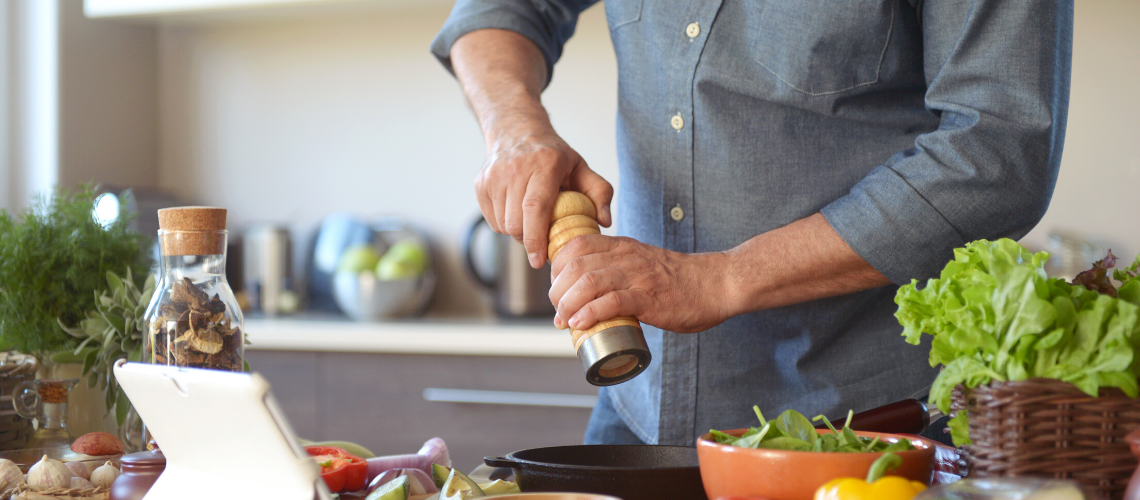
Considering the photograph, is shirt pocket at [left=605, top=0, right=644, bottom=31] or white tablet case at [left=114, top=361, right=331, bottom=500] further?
shirt pocket at [left=605, top=0, right=644, bottom=31]

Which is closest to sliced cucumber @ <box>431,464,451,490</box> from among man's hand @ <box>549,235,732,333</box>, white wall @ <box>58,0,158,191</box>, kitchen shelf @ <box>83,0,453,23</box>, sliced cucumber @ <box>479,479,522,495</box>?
sliced cucumber @ <box>479,479,522,495</box>

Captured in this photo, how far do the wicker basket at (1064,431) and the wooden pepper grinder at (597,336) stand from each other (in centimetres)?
26

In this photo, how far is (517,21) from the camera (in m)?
1.13

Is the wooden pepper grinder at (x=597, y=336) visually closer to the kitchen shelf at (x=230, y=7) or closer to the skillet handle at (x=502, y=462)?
the skillet handle at (x=502, y=462)

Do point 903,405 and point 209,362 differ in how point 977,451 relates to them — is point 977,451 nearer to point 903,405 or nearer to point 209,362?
point 903,405

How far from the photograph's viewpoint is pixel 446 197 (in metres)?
2.58

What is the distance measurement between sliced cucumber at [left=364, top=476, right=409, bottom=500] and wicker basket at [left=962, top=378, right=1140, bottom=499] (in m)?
0.38

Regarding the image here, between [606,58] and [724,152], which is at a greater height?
[606,58]

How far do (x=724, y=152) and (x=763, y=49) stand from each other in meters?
0.12

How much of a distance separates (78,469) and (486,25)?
669 millimetres

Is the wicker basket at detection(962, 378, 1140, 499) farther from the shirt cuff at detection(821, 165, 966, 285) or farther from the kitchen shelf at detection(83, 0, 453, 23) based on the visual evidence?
the kitchen shelf at detection(83, 0, 453, 23)

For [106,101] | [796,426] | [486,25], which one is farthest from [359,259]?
[796,426]

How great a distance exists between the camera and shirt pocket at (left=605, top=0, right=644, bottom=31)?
1080mm

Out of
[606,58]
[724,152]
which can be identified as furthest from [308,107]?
[724,152]
